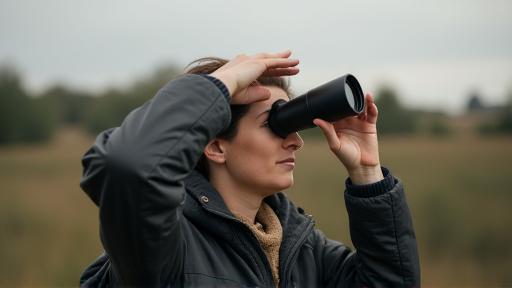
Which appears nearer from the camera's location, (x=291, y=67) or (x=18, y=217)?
(x=291, y=67)

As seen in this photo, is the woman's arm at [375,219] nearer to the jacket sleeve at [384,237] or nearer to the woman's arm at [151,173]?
the jacket sleeve at [384,237]

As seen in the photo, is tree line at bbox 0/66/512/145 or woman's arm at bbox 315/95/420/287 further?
tree line at bbox 0/66/512/145

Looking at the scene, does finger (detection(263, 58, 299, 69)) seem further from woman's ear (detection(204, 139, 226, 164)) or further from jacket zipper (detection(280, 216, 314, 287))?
jacket zipper (detection(280, 216, 314, 287))

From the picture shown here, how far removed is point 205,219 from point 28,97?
916 inches

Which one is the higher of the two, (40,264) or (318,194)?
(40,264)

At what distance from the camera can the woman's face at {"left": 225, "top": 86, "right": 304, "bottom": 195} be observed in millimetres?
1896

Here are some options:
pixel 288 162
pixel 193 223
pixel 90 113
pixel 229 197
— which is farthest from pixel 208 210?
pixel 90 113

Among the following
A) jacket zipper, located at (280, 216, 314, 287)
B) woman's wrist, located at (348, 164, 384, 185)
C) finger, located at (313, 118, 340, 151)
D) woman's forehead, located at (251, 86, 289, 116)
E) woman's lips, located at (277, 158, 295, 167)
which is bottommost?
jacket zipper, located at (280, 216, 314, 287)

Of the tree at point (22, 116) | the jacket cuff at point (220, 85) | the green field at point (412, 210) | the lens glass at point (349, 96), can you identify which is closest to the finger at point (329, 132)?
the lens glass at point (349, 96)

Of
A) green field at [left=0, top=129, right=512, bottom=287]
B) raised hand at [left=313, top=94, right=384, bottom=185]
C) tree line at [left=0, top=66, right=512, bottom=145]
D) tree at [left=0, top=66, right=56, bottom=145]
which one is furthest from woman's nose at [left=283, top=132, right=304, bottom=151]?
tree at [left=0, top=66, right=56, bottom=145]

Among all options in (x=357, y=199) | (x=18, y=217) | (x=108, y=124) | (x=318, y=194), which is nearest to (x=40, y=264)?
(x=18, y=217)

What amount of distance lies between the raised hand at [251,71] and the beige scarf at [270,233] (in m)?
0.38

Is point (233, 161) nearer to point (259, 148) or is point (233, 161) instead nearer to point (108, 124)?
point (259, 148)

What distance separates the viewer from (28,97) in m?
23.2
